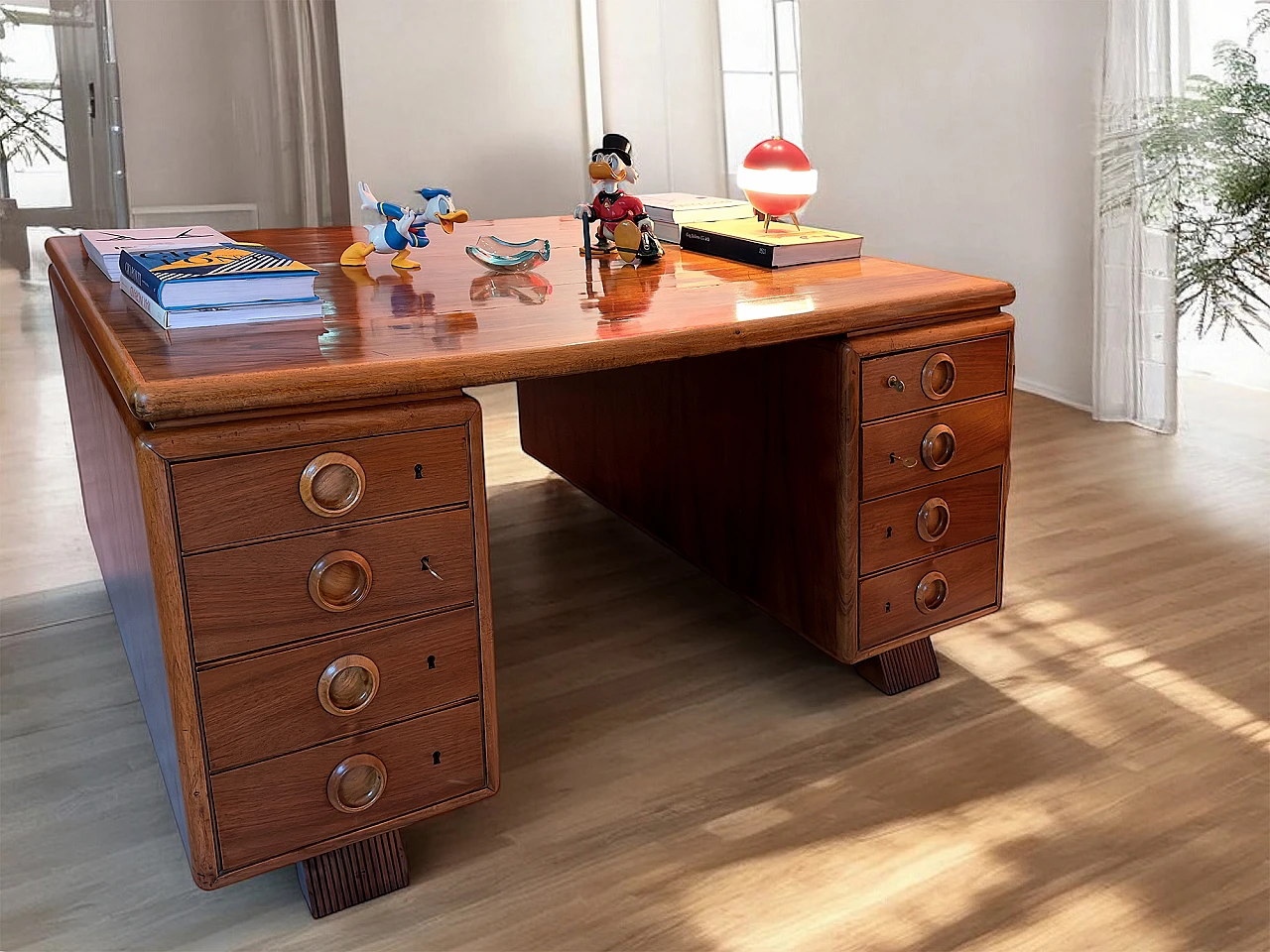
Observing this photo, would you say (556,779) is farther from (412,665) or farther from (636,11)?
(636,11)

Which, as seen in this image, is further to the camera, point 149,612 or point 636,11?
point 636,11

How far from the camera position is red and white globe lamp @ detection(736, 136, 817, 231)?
1822 millimetres

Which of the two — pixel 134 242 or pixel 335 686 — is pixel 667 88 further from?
pixel 335 686

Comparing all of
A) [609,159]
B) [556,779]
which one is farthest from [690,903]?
[609,159]

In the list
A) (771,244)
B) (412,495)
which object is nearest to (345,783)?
(412,495)

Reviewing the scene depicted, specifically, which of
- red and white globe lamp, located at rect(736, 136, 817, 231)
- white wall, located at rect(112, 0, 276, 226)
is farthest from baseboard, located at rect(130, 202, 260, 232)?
red and white globe lamp, located at rect(736, 136, 817, 231)

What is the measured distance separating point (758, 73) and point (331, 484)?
3714 mm

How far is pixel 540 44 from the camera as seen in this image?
427cm

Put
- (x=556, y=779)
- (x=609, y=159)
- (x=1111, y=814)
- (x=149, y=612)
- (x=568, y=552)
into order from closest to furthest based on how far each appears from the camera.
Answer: (x=149, y=612) < (x=1111, y=814) < (x=556, y=779) < (x=609, y=159) < (x=568, y=552)

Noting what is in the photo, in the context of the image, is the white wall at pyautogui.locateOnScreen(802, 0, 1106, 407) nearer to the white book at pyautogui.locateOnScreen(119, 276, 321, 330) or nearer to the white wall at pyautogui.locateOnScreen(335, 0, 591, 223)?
the white wall at pyautogui.locateOnScreen(335, 0, 591, 223)

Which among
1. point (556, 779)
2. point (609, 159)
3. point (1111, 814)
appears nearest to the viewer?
point (1111, 814)

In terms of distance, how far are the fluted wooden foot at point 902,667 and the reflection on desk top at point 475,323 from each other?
1.59 feet

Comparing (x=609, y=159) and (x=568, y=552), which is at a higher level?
(x=609, y=159)

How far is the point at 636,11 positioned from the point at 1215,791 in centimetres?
371
